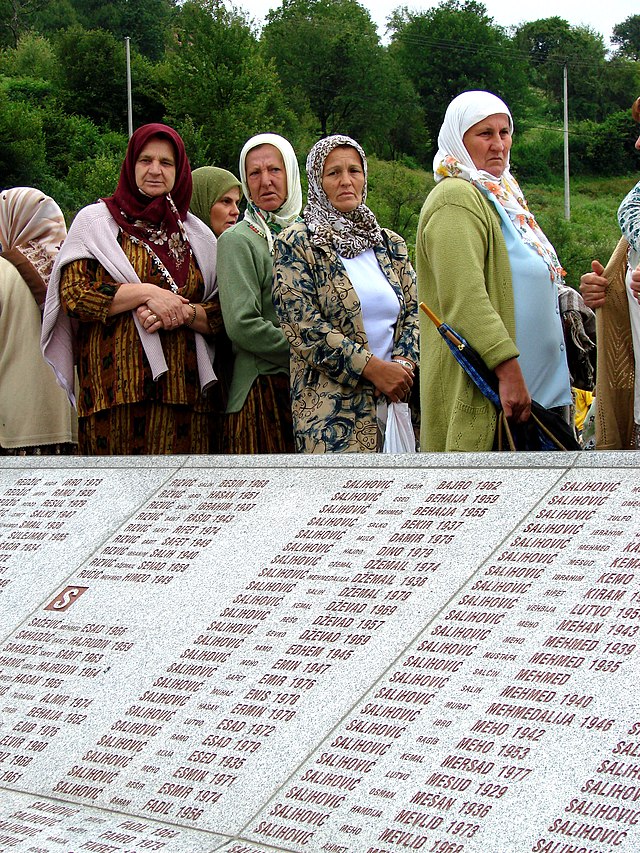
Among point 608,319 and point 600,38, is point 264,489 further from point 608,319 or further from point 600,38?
point 600,38

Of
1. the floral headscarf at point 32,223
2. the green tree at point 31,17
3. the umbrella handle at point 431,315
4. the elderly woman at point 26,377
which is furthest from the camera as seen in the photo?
the green tree at point 31,17

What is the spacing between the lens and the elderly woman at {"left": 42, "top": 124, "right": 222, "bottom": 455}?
4.14 meters

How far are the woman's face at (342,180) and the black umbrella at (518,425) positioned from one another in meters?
0.90

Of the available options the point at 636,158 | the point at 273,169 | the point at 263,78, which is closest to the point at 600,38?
the point at 636,158

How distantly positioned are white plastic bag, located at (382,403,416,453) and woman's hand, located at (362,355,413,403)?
2.1 inches

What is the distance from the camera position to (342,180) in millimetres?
4199

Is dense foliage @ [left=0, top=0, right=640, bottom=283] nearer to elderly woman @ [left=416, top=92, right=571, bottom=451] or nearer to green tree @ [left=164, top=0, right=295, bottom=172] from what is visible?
green tree @ [left=164, top=0, right=295, bottom=172]

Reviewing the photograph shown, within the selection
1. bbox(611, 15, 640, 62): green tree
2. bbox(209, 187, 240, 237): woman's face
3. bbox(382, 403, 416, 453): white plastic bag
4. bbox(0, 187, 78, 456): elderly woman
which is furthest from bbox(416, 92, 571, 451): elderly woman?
bbox(611, 15, 640, 62): green tree

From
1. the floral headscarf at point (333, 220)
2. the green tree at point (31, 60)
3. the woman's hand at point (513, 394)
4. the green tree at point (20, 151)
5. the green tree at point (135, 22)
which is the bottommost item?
the woman's hand at point (513, 394)

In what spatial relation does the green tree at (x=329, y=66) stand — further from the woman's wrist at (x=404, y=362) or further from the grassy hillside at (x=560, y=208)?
the woman's wrist at (x=404, y=362)

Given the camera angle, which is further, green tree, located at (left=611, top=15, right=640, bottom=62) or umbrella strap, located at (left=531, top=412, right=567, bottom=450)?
green tree, located at (left=611, top=15, right=640, bottom=62)

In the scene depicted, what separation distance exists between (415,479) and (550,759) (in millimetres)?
1055

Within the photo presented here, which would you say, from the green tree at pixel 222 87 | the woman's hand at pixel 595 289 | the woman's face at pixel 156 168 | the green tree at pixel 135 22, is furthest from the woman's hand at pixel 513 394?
the green tree at pixel 135 22

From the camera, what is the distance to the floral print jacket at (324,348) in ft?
12.8
